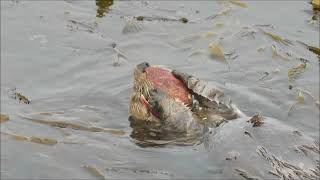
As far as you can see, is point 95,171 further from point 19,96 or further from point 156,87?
point 19,96

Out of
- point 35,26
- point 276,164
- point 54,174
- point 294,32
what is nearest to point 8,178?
point 54,174

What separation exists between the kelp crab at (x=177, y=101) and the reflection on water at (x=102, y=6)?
3023 millimetres

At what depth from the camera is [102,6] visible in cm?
812

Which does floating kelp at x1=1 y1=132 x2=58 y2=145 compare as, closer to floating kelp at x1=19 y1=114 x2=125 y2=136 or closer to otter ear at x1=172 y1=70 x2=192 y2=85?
floating kelp at x1=19 y1=114 x2=125 y2=136

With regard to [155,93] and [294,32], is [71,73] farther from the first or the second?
[294,32]

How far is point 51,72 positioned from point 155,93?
72.0 inches

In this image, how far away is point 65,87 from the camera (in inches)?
237

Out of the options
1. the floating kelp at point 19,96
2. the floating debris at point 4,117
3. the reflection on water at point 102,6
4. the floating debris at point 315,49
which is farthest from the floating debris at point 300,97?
the reflection on water at point 102,6

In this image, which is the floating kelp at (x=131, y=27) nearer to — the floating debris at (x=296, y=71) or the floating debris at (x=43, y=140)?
the floating debris at (x=296, y=71)

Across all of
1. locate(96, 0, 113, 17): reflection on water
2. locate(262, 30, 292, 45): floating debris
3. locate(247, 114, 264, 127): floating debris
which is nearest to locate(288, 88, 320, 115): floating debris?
locate(247, 114, 264, 127): floating debris

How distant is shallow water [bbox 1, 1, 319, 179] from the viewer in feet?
15.3

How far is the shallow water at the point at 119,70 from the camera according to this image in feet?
15.3

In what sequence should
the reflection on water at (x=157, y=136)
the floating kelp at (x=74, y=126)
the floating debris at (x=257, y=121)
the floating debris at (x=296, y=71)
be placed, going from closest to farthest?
the floating debris at (x=257, y=121)
the reflection on water at (x=157, y=136)
the floating kelp at (x=74, y=126)
the floating debris at (x=296, y=71)

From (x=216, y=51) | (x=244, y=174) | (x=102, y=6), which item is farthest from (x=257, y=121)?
(x=102, y=6)
